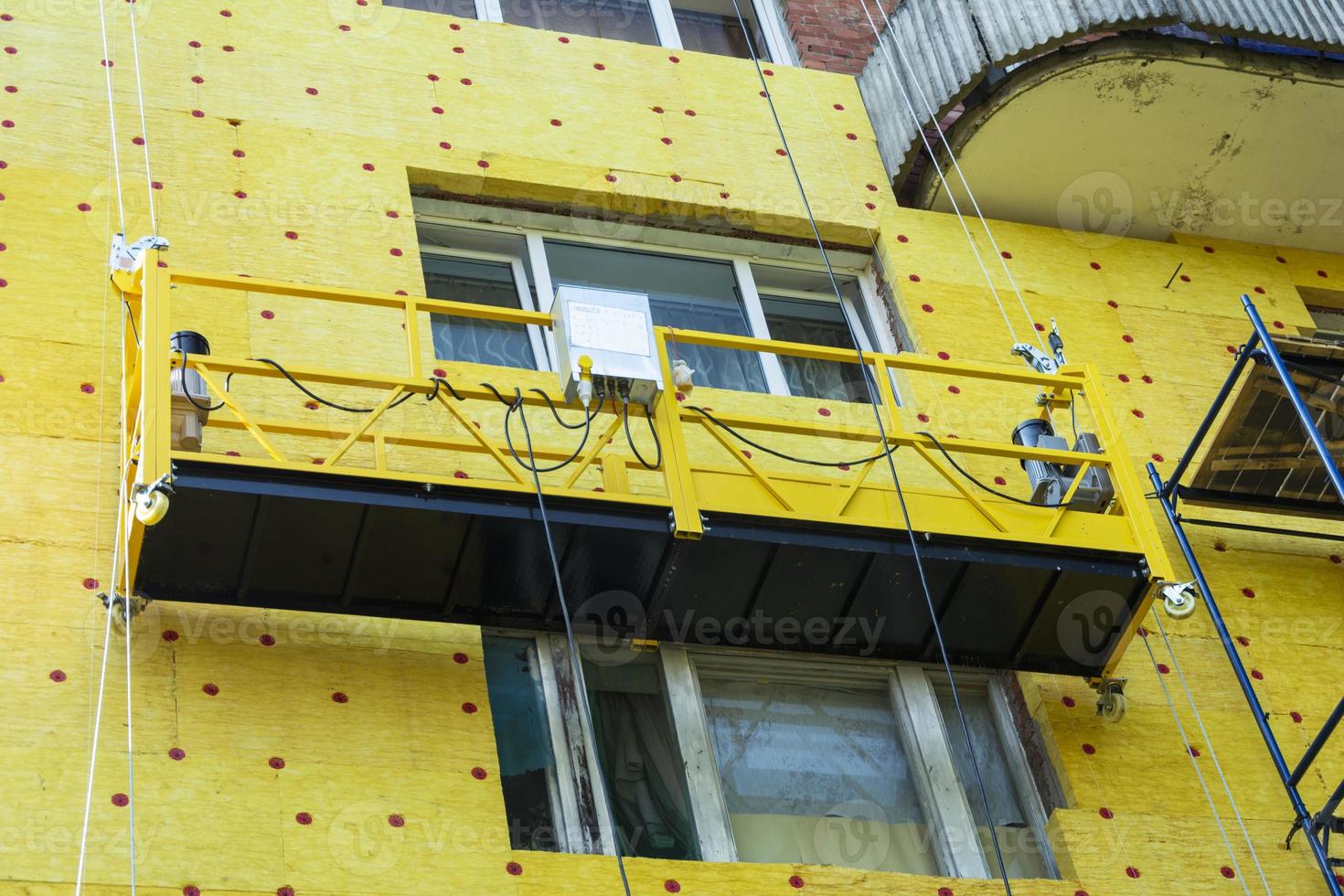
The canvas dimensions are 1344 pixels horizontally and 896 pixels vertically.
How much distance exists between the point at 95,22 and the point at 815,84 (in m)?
5.32

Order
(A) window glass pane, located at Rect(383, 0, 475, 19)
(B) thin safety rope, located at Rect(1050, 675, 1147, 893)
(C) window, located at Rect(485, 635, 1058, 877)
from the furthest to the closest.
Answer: (A) window glass pane, located at Rect(383, 0, 475, 19), (B) thin safety rope, located at Rect(1050, 675, 1147, 893), (C) window, located at Rect(485, 635, 1058, 877)

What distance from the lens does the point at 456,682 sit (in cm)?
928

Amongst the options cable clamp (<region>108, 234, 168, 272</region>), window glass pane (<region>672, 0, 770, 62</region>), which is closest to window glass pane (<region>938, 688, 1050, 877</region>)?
cable clamp (<region>108, 234, 168, 272</region>)

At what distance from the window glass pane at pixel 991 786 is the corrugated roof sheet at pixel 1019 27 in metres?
4.54

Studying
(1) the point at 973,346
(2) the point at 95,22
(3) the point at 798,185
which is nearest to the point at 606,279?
(3) the point at 798,185

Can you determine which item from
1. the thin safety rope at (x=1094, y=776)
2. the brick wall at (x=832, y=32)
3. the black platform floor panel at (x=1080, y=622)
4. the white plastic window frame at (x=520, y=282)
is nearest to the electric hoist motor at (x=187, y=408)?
the white plastic window frame at (x=520, y=282)

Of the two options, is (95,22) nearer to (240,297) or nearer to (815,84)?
(240,297)

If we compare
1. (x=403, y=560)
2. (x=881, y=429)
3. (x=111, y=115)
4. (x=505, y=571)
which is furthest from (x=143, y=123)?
(x=881, y=429)

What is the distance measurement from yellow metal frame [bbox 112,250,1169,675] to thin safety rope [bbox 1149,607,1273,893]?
660 mm

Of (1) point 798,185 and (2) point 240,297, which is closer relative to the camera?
(2) point 240,297

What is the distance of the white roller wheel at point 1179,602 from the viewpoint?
980 cm

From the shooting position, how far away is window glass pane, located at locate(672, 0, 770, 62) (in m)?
14.8

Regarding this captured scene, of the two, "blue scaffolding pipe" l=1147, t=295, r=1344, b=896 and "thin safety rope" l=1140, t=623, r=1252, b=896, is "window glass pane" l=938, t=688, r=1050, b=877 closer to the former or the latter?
"thin safety rope" l=1140, t=623, r=1252, b=896

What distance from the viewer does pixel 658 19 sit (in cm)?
1470
